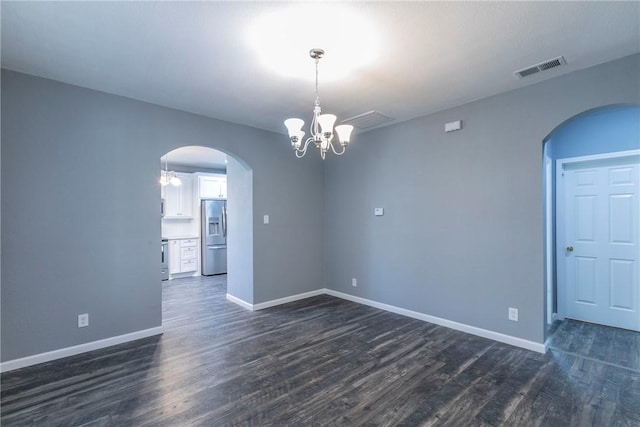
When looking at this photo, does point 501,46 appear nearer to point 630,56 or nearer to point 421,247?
point 630,56

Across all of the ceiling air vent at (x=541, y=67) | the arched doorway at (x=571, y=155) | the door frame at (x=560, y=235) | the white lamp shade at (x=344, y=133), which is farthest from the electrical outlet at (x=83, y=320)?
the door frame at (x=560, y=235)

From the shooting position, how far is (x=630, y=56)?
2.44m

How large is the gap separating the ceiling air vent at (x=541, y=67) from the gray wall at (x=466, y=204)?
291 mm

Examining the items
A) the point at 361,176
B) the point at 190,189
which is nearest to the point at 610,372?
the point at 361,176

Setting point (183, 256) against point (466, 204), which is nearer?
point (466, 204)

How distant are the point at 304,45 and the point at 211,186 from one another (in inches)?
225

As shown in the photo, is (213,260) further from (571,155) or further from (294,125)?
(571,155)

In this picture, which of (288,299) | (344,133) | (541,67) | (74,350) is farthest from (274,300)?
(541,67)

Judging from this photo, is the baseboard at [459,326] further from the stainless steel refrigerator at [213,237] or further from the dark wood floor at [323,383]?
the stainless steel refrigerator at [213,237]

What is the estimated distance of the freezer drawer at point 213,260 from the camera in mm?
6960

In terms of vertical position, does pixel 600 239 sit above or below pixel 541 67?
below

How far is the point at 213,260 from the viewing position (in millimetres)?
7004

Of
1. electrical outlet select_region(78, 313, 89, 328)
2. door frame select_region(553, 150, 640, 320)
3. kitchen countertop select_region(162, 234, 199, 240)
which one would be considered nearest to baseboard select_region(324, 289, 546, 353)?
door frame select_region(553, 150, 640, 320)

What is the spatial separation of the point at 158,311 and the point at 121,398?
132cm
